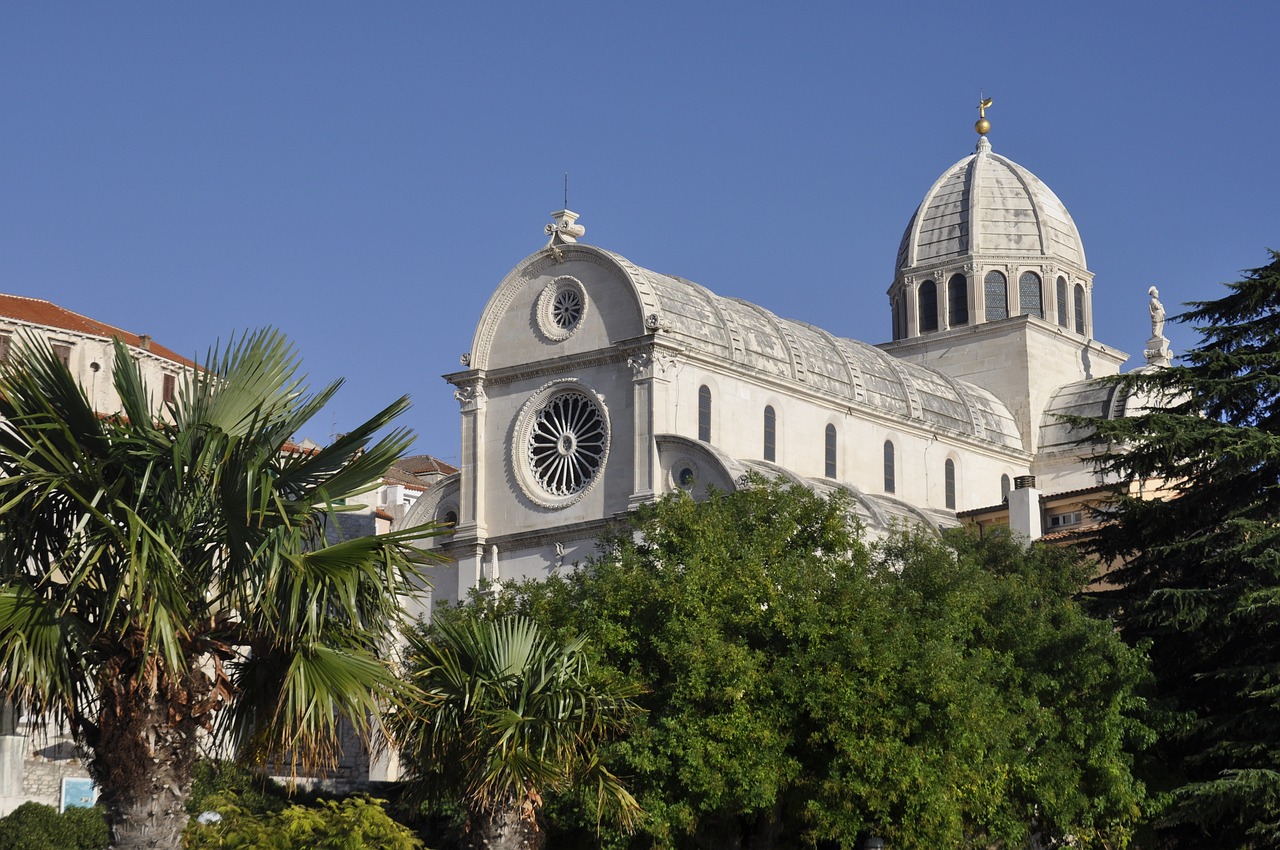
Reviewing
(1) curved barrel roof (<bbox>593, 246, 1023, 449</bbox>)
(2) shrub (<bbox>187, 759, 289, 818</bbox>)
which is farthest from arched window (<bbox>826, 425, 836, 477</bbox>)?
(2) shrub (<bbox>187, 759, 289, 818</bbox>)

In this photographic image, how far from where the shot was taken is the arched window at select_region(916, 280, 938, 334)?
7369 centimetres

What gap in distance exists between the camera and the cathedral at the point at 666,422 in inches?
2183

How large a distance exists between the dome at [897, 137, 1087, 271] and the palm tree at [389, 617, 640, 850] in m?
49.0

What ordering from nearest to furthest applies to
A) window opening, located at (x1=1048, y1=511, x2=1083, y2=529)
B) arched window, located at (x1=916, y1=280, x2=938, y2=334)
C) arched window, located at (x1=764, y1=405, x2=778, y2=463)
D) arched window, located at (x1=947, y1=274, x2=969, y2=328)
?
1. arched window, located at (x1=764, y1=405, x2=778, y2=463)
2. window opening, located at (x1=1048, y1=511, x2=1083, y2=529)
3. arched window, located at (x1=947, y1=274, x2=969, y2=328)
4. arched window, located at (x1=916, y1=280, x2=938, y2=334)

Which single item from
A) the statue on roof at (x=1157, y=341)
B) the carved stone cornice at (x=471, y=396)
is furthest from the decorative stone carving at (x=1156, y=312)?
the carved stone cornice at (x=471, y=396)

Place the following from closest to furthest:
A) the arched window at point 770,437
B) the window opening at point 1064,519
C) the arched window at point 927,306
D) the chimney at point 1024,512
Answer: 1. the chimney at point 1024,512
2. the arched window at point 770,437
3. the window opening at point 1064,519
4. the arched window at point 927,306

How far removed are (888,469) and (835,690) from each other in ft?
97.6

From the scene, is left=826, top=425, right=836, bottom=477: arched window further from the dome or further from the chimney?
the dome

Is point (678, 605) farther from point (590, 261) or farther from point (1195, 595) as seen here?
point (590, 261)

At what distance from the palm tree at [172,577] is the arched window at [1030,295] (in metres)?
54.8

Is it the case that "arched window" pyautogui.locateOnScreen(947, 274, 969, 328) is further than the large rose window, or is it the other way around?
"arched window" pyautogui.locateOnScreen(947, 274, 969, 328)

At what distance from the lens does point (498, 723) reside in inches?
968

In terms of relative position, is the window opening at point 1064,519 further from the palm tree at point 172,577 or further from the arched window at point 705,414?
the palm tree at point 172,577

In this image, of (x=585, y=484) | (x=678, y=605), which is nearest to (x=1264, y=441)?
(x=678, y=605)
